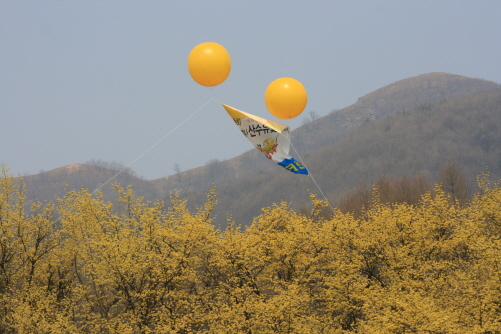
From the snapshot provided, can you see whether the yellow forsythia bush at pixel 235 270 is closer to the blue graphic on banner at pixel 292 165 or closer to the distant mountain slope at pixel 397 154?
the blue graphic on banner at pixel 292 165

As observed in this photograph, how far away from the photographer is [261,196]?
153625 mm

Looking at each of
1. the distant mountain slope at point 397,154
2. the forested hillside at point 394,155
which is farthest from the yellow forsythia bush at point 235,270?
the forested hillside at point 394,155

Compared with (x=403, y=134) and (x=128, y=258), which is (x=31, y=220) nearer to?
(x=128, y=258)

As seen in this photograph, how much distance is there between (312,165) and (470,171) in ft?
149

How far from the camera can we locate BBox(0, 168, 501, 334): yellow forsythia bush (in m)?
24.6

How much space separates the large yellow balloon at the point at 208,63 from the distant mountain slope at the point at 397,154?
4218 inches

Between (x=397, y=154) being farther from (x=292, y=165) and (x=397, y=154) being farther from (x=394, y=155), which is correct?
(x=292, y=165)

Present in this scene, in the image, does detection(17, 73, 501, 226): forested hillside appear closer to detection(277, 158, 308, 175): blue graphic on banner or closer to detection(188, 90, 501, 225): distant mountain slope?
detection(188, 90, 501, 225): distant mountain slope

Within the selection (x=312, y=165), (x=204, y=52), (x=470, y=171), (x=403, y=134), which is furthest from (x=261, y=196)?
(x=204, y=52)

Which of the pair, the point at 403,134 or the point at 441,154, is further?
the point at 403,134

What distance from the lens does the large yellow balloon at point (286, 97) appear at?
2061 centimetres

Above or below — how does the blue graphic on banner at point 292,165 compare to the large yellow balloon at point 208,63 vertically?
below

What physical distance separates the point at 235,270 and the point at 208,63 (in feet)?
39.9

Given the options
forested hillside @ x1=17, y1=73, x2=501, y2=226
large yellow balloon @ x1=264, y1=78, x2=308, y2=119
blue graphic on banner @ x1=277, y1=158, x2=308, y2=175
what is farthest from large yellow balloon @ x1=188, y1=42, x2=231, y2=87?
forested hillside @ x1=17, y1=73, x2=501, y2=226
